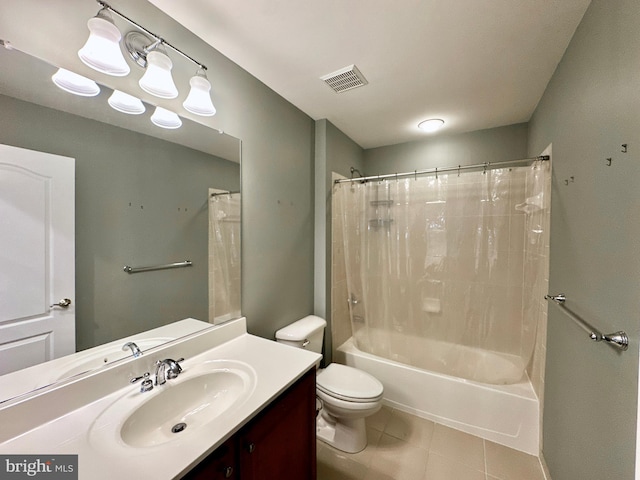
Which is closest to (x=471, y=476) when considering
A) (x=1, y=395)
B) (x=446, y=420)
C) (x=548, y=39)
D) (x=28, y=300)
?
(x=446, y=420)

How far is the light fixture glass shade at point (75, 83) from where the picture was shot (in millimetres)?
853

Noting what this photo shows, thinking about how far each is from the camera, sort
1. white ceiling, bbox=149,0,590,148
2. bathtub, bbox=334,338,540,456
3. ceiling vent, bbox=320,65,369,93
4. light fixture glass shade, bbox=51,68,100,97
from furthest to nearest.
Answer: bathtub, bbox=334,338,540,456, ceiling vent, bbox=320,65,369,93, white ceiling, bbox=149,0,590,148, light fixture glass shade, bbox=51,68,100,97

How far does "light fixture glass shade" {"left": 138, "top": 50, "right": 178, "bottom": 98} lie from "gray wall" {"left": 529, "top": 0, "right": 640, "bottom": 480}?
1637 millimetres

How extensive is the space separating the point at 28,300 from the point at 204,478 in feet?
2.59

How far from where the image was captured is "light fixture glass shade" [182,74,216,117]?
1.18m

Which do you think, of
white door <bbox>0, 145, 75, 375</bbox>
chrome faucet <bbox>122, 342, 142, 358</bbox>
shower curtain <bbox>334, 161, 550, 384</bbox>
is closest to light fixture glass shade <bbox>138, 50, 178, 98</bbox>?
white door <bbox>0, 145, 75, 375</bbox>

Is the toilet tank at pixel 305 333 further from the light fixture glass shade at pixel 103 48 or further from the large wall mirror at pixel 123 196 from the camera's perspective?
the light fixture glass shade at pixel 103 48

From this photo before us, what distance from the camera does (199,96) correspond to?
1.20 metres

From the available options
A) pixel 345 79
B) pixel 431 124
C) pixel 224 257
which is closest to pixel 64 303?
pixel 224 257

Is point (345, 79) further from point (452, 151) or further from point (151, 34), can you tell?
point (452, 151)

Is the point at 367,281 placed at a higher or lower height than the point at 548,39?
lower

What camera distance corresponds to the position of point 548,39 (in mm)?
1240

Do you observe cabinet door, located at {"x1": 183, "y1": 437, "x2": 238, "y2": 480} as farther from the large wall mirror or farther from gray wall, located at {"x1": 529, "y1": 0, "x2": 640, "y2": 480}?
gray wall, located at {"x1": 529, "y1": 0, "x2": 640, "y2": 480}

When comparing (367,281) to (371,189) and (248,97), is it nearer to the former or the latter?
(371,189)
